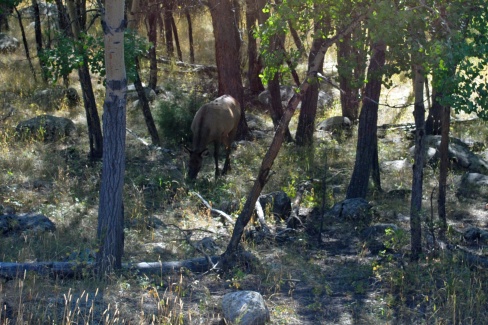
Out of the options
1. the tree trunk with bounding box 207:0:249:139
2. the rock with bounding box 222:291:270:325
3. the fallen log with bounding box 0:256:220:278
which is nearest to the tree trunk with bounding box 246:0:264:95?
the tree trunk with bounding box 207:0:249:139

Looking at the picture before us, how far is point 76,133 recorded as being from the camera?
17.3 metres

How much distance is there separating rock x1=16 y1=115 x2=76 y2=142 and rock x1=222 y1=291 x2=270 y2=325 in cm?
1089

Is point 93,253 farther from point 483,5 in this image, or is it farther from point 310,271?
point 483,5

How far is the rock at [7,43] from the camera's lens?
2590 centimetres

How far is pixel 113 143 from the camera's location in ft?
24.1

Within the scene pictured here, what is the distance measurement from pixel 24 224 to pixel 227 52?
9471mm

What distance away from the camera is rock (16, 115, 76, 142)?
1631 cm

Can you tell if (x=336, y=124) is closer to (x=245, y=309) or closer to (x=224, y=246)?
(x=224, y=246)

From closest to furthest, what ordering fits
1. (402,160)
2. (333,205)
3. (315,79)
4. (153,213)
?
(315,79)
(153,213)
(333,205)
(402,160)

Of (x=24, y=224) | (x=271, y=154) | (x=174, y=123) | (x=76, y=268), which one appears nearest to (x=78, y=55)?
(x=24, y=224)

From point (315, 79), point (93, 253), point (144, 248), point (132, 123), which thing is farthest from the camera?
point (132, 123)

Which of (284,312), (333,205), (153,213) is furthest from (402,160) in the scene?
(284,312)

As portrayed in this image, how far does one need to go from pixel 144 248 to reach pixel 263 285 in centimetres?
234

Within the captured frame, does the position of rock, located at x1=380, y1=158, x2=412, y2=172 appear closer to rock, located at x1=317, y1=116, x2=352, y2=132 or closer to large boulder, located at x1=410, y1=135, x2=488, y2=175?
large boulder, located at x1=410, y1=135, x2=488, y2=175
